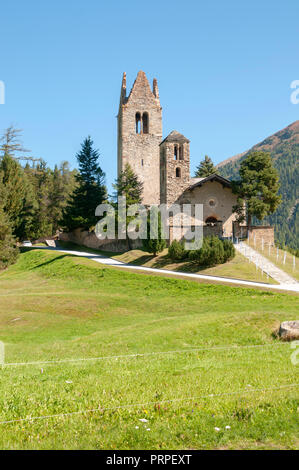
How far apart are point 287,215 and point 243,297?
562 feet

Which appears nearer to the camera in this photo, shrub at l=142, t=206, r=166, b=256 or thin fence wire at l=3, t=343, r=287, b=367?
thin fence wire at l=3, t=343, r=287, b=367

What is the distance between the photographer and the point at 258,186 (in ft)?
137

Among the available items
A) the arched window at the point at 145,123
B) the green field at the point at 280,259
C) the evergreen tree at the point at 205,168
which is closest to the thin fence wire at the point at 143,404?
the green field at the point at 280,259

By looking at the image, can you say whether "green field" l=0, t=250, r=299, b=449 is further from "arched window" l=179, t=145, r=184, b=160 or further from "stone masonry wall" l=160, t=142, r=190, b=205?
"arched window" l=179, t=145, r=184, b=160

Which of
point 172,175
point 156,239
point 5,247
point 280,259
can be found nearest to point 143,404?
point 5,247

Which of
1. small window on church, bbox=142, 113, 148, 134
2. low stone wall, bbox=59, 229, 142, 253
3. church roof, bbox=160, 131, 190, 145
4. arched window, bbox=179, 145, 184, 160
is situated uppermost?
small window on church, bbox=142, 113, 148, 134

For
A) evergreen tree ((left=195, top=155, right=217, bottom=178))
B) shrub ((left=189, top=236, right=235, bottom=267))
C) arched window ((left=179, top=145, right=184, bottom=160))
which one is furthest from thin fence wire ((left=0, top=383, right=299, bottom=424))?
evergreen tree ((left=195, top=155, right=217, bottom=178))

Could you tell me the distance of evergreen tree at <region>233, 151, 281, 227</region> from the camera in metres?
41.4

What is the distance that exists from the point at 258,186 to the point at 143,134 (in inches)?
932

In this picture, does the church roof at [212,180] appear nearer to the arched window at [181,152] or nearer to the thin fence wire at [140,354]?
the arched window at [181,152]

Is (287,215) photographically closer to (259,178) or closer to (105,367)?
(259,178)

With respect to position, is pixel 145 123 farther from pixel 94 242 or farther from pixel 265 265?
pixel 265 265

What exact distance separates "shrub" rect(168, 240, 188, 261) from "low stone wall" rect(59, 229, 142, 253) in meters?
9.72
